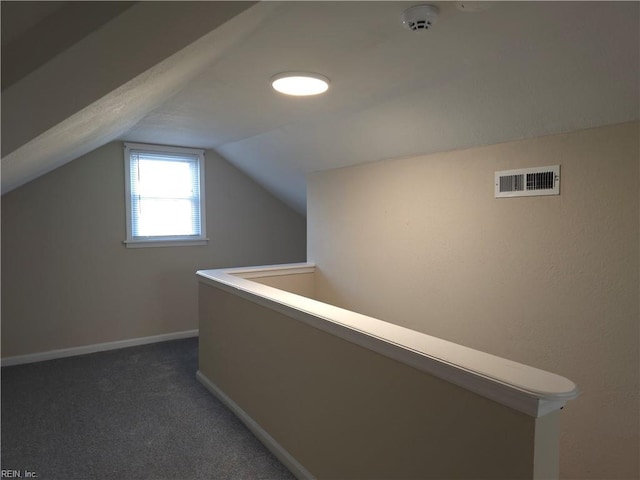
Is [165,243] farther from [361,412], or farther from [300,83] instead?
[361,412]

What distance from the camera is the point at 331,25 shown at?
1585 millimetres

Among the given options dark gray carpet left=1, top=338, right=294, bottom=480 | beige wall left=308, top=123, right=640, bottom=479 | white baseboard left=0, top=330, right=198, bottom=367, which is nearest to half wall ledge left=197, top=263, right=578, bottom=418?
dark gray carpet left=1, top=338, right=294, bottom=480

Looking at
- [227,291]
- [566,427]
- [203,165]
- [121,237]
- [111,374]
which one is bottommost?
[111,374]

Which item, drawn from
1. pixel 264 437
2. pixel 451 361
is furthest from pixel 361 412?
pixel 264 437

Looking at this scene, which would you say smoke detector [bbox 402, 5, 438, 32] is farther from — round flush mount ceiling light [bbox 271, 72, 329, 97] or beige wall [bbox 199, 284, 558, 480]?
beige wall [bbox 199, 284, 558, 480]

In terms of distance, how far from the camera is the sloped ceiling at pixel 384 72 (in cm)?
138

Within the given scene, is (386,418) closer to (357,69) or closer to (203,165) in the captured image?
(357,69)

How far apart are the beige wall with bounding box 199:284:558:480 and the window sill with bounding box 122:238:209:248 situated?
1.87m

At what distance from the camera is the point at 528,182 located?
2.27 metres

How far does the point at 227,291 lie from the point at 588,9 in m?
2.44

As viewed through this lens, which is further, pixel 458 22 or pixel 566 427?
pixel 566 427

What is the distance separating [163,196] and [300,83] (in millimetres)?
2715

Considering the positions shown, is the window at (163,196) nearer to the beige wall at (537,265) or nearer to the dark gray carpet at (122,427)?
the dark gray carpet at (122,427)

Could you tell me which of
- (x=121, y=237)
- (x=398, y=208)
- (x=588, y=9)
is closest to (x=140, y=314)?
(x=121, y=237)
